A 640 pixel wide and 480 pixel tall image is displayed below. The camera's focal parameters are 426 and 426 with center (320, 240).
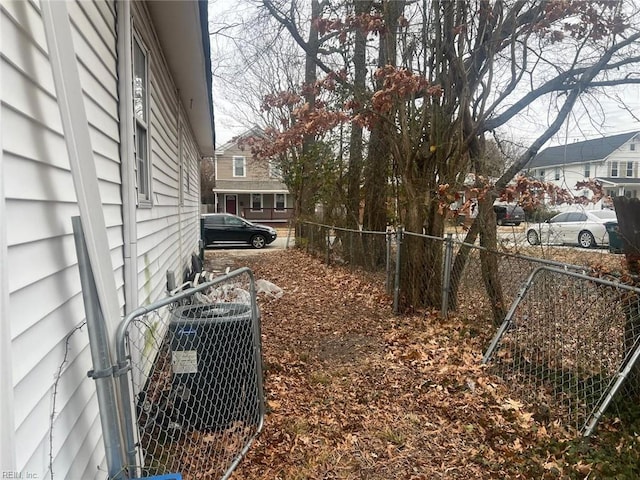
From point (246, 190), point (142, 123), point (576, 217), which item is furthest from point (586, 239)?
point (246, 190)

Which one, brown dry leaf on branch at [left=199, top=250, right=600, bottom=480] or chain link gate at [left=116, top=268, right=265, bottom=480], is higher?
chain link gate at [left=116, top=268, right=265, bottom=480]

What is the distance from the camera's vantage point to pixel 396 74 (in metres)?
5.59

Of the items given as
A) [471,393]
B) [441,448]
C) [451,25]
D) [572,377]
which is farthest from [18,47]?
[451,25]

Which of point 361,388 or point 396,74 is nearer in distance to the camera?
point 361,388

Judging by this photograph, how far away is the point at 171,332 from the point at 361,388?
1.94 m

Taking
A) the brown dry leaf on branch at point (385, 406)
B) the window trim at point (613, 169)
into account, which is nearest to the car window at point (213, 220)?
the brown dry leaf on branch at point (385, 406)

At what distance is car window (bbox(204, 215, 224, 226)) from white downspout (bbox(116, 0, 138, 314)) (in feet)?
49.2

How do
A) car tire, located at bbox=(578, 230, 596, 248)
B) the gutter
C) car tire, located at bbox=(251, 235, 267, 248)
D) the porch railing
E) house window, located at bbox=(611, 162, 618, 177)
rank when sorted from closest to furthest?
the gutter, car tire, located at bbox=(578, 230, 596, 248), car tire, located at bbox=(251, 235, 267, 248), the porch railing, house window, located at bbox=(611, 162, 618, 177)

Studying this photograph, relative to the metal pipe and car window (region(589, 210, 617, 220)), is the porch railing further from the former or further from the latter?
the metal pipe

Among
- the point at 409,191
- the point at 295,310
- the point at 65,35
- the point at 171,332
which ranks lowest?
the point at 295,310

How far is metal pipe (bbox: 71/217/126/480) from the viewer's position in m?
1.87

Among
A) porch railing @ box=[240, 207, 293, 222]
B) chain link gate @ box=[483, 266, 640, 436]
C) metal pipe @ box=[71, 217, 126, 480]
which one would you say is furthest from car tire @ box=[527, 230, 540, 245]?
porch railing @ box=[240, 207, 293, 222]

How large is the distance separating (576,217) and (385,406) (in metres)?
16.8

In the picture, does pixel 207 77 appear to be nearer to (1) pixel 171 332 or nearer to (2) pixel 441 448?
(1) pixel 171 332
